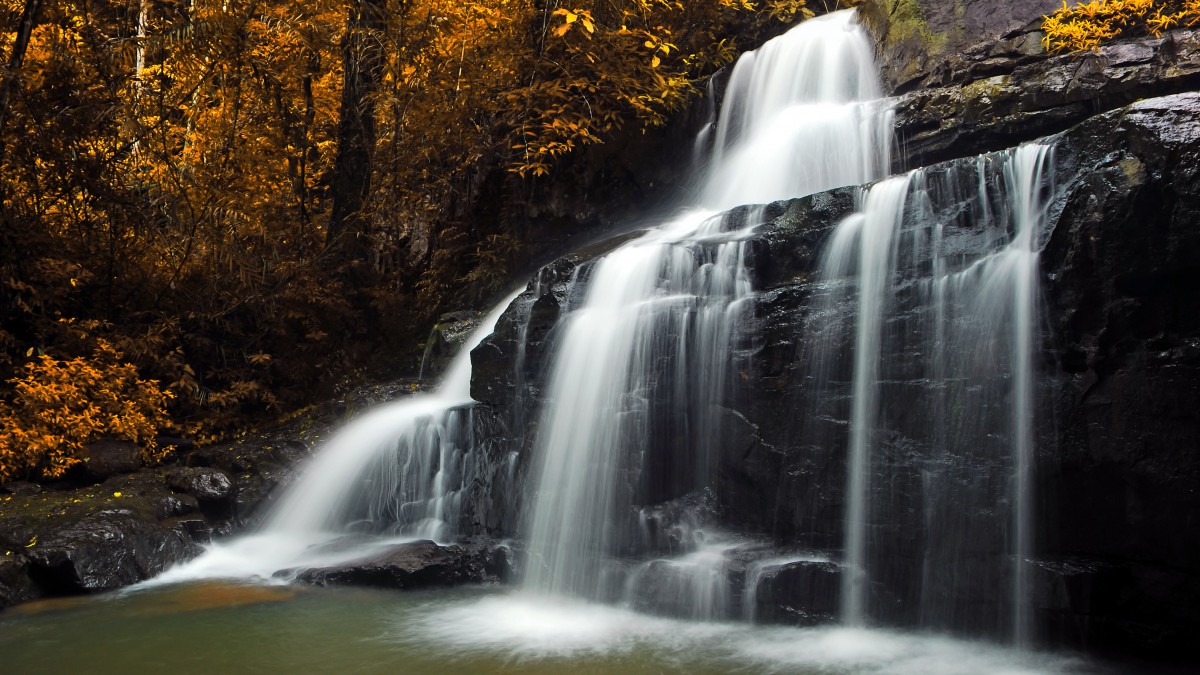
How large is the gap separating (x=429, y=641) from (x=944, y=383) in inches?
137

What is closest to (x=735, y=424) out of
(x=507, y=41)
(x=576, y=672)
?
(x=576, y=672)

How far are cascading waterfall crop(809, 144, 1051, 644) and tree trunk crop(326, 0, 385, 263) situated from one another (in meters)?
6.91

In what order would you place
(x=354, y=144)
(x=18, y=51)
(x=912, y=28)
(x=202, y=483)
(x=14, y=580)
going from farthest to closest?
(x=354, y=144)
(x=912, y=28)
(x=202, y=483)
(x=18, y=51)
(x=14, y=580)

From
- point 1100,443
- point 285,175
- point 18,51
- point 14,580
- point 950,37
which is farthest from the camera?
point 285,175

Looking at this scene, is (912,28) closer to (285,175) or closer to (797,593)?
(797,593)

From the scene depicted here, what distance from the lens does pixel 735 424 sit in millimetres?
5492

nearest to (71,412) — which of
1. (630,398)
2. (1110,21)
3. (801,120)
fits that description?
(630,398)

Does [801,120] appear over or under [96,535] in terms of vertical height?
over

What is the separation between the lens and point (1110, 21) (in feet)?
23.4

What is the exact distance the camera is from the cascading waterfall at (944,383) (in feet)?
14.9

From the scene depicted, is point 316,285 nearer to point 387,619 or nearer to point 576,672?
point 387,619

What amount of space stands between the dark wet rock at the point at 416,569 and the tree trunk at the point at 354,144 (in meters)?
5.09

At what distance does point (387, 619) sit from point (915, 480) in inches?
137

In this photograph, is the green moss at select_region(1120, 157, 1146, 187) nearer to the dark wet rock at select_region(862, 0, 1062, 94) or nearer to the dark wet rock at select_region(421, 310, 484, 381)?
the dark wet rock at select_region(862, 0, 1062, 94)
